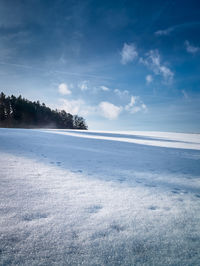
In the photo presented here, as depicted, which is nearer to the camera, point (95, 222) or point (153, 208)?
point (95, 222)

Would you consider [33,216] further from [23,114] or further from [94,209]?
[23,114]

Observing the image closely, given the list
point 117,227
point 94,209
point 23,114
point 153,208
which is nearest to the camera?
point 117,227

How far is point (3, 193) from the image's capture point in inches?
61.9

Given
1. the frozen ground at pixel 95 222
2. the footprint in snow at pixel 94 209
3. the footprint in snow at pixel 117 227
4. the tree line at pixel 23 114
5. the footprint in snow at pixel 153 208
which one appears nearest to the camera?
the frozen ground at pixel 95 222

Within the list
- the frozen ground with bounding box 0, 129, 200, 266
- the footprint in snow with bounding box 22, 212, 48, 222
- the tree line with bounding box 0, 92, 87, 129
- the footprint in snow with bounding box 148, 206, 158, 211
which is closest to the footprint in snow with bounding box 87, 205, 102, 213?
the frozen ground with bounding box 0, 129, 200, 266

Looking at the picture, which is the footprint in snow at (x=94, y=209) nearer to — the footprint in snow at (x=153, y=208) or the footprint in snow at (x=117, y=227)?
the footprint in snow at (x=117, y=227)

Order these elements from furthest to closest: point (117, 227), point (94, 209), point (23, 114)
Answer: point (23, 114) → point (94, 209) → point (117, 227)

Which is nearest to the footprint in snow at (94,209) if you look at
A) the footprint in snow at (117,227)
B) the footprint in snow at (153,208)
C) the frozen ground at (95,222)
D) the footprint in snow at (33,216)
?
the frozen ground at (95,222)

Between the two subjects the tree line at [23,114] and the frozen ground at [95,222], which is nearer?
the frozen ground at [95,222]

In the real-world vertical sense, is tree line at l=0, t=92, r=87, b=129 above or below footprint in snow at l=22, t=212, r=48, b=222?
above

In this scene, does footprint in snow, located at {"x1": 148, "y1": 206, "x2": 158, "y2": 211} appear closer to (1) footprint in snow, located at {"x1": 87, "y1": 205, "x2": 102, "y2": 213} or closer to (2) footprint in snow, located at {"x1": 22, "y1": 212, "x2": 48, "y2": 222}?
(1) footprint in snow, located at {"x1": 87, "y1": 205, "x2": 102, "y2": 213}

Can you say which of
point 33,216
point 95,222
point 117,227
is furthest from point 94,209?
point 33,216

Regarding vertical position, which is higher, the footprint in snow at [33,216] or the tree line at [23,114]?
the tree line at [23,114]

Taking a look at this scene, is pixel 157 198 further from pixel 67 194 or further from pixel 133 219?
pixel 67 194
